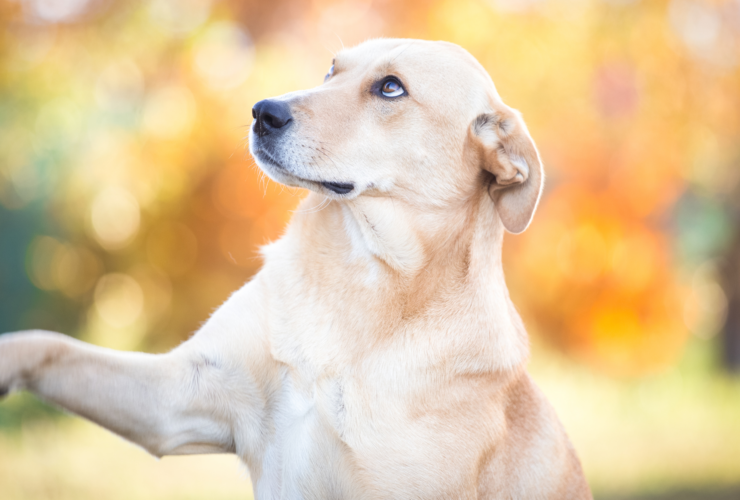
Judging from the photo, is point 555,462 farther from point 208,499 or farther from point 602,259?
point 602,259

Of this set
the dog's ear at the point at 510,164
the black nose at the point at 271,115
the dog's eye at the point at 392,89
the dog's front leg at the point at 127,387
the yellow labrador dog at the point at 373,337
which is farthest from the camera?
the dog's eye at the point at 392,89

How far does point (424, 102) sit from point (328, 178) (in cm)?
60

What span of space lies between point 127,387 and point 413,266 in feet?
4.08

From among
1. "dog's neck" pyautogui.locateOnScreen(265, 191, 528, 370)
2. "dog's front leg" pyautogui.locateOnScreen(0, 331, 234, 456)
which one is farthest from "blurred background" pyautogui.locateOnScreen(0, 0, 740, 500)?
"dog's neck" pyautogui.locateOnScreen(265, 191, 528, 370)

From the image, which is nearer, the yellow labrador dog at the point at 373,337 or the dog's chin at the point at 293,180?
the yellow labrador dog at the point at 373,337

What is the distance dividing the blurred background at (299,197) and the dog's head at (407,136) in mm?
3232

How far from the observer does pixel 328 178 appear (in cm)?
255

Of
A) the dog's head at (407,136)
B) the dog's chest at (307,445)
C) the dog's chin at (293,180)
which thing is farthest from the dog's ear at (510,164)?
the dog's chest at (307,445)

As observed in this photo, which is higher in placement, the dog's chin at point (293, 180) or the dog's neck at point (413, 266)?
the dog's chin at point (293, 180)

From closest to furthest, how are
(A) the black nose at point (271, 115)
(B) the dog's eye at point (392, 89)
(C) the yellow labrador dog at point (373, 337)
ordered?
(C) the yellow labrador dog at point (373, 337) → (A) the black nose at point (271, 115) → (B) the dog's eye at point (392, 89)

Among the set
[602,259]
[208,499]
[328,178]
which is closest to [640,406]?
[602,259]

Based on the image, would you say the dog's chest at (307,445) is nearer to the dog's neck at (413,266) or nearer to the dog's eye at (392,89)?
the dog's neck at (413,266)

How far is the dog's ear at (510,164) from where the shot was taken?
8.66ft

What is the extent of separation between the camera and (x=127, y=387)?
2.25 meters
